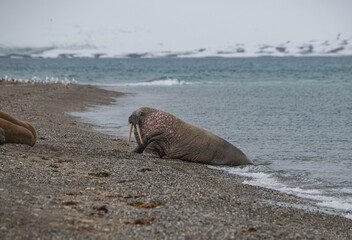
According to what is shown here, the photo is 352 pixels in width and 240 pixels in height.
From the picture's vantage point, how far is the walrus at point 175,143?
13.8 m

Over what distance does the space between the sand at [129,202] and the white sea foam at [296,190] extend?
1.35 feet

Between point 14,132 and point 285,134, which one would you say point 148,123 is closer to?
point 14,132

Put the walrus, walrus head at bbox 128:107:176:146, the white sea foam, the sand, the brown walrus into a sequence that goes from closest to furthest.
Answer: the sand → the white sea foam → the brown walrus → walrus head at bbox 128:107:176:146 → the walrus

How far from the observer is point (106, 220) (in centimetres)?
662

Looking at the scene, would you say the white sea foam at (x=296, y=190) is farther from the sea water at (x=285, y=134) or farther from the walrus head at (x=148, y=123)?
the walrus head at (x=148, y=123)

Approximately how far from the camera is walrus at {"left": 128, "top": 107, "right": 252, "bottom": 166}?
45.2 ft

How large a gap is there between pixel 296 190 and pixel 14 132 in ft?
20.6

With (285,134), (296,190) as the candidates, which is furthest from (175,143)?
(285,134)

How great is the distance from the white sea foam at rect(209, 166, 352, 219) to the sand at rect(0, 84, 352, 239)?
41 cm

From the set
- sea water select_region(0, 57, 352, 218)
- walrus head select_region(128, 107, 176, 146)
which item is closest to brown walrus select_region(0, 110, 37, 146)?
walrus head select_region(128, 107, 176, 146)

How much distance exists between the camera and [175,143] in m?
13.9

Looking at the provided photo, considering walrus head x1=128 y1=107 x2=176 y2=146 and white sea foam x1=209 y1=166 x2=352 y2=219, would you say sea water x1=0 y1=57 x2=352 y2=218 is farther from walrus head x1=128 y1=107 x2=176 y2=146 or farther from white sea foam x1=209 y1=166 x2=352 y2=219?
walrus head x1=128 y1=107 x2=176 y2=146

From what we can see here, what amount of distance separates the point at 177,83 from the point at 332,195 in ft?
161

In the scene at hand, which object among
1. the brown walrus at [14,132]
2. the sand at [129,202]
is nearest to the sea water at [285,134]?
the sand at [129,202]
